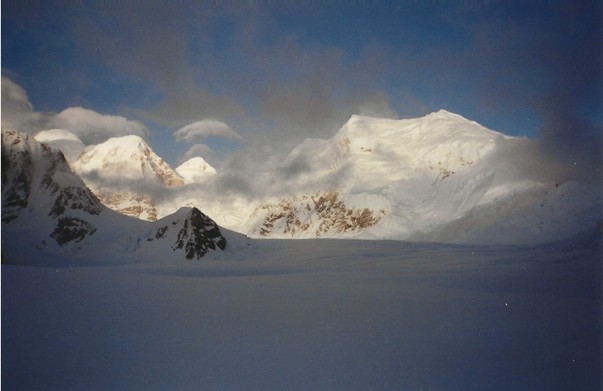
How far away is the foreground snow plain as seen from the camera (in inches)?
167

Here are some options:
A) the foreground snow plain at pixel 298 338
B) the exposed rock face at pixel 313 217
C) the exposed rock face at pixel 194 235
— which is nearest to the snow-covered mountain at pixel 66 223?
the exposed rock face at pixel 194 235

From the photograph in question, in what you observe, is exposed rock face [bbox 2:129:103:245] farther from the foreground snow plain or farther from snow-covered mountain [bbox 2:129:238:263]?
the foreground snow plain

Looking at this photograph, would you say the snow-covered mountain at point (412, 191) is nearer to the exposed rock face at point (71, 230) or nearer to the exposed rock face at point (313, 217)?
the exposed rock face at point (313, 217)

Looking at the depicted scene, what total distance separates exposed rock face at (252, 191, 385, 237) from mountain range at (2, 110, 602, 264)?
62 cm

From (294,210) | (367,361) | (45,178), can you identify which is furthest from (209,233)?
(294,210)

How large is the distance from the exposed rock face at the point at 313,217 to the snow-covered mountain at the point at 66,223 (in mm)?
82936

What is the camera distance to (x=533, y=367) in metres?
4.68

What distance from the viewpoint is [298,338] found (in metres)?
5.46

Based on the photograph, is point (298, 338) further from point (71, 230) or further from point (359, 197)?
point (359, 197)

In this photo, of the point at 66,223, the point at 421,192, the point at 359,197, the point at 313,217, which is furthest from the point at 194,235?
the point at 313,217

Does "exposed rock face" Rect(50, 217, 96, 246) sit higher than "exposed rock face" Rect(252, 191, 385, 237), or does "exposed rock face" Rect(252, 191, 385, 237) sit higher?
"exposed rock face" Rect(252, 191, 385, 237)

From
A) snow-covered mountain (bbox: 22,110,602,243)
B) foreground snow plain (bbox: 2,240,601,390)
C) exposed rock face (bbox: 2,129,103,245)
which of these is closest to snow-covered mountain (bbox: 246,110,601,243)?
snow-covered mountain (bbox: 22,110,602,243)

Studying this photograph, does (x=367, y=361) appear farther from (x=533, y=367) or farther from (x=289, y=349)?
(x=533, y=367)

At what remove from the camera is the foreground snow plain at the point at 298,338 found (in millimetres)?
4250
